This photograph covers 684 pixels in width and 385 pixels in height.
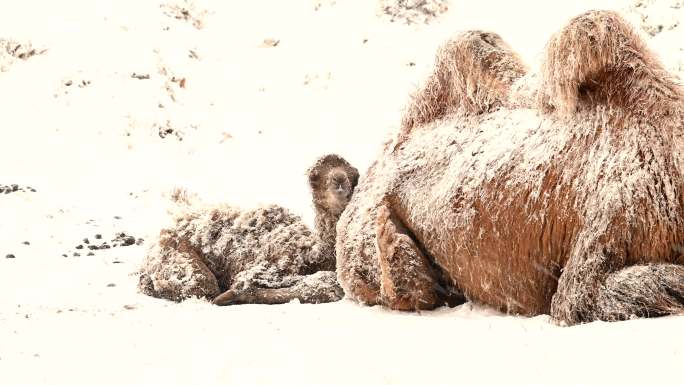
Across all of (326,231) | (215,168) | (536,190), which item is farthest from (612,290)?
(215,168)

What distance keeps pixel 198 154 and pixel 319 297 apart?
8073 millimetres

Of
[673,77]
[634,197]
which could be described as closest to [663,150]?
[634,197]

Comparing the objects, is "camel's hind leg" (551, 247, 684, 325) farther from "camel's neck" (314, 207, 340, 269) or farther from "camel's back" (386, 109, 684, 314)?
"camel's neck" (314, 207, 340, 269)

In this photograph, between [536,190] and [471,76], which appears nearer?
[536,190]

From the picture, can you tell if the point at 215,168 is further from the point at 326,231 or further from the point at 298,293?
the point at 298,293

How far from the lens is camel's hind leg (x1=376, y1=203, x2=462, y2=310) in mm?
5043

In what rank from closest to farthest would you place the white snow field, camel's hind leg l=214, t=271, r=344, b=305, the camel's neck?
the white snow field < camel's hind leg l=214, t=271, r=344, b=305 < the camel's neck

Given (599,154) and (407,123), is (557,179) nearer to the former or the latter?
(599,154)

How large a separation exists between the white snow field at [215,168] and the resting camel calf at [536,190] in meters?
0.25

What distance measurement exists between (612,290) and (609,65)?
119 cm

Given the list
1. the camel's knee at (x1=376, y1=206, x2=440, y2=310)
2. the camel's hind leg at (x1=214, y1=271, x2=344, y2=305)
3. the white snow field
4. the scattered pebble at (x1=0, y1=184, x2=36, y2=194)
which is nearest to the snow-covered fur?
the camel's hind leg at (x1=214, y1=271, x2=344, y2=305)

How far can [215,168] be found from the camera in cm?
1318

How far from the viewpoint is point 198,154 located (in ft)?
45.1

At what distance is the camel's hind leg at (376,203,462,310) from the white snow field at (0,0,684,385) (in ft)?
0.42
